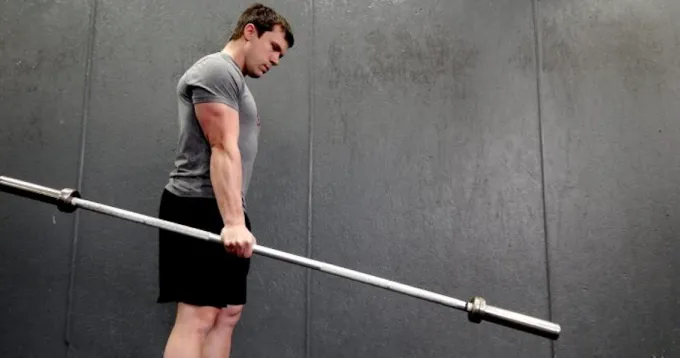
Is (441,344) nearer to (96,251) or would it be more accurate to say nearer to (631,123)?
(631,123)

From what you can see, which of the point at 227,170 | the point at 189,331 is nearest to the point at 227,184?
the point at 227,170

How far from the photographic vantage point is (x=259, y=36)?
1.74 m

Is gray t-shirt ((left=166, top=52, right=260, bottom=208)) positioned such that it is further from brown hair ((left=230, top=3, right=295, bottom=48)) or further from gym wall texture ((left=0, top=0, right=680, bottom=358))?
gym wall texture ((left=0, top=0, right=680, bottom=358))

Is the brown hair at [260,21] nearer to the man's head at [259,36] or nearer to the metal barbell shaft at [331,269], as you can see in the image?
the man's head at [259,36]

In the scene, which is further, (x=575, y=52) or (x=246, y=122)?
(x=575, y=52)

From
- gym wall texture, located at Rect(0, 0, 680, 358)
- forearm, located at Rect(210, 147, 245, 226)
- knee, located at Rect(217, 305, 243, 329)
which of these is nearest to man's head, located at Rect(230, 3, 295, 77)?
forearm, located at Rect(210, 147, 245, 226)

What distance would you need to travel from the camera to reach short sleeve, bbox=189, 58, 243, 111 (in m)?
1.53

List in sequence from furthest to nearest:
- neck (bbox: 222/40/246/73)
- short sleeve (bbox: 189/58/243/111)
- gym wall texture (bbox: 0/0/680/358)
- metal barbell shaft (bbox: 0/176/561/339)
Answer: gym wall texture (bbox: 0/0/680/358)
neck (bbox: 222/40/246/73)
short sleeve (bbox: 189/58/243/111)
metal barbell shaft (bbox: 0/176/561/339)

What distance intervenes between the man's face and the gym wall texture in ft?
1.80

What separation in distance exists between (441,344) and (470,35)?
1.28 meters

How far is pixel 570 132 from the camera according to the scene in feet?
7.54

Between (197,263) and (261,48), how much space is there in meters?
0.69

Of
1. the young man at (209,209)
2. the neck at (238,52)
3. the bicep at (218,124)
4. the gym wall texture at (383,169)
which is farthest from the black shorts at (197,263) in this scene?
the gym wall texture at (383,169)

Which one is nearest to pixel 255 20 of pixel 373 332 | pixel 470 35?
pixel 470 35
